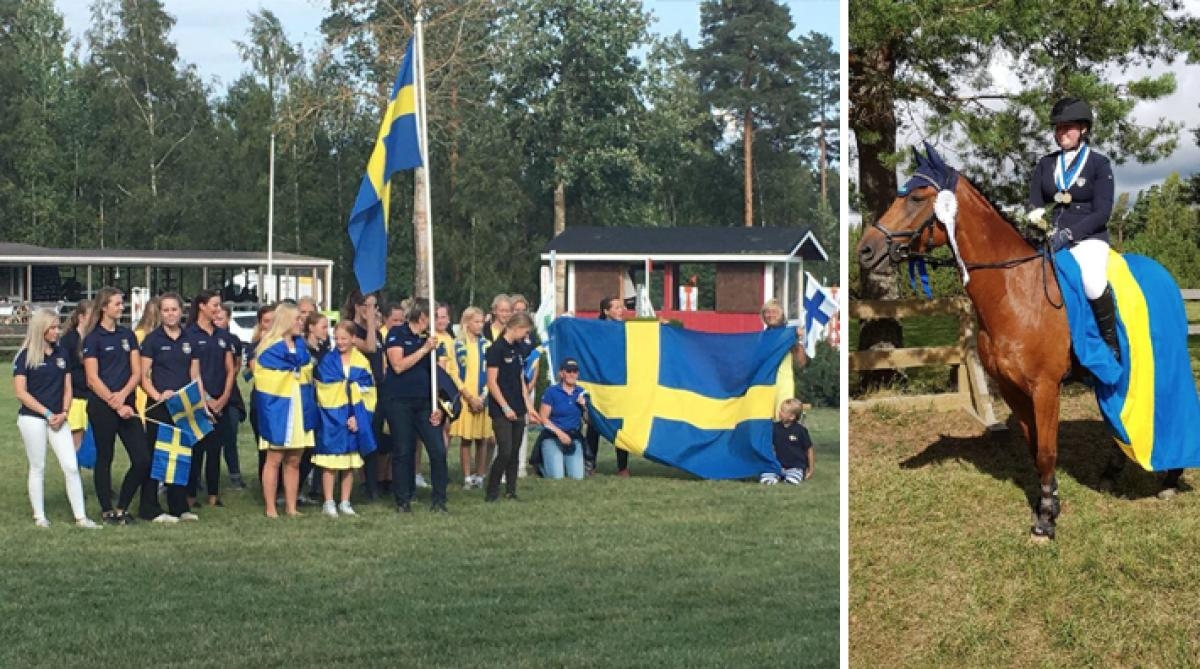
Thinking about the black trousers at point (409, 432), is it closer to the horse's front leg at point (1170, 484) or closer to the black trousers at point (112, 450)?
the black trousers at point (112, 450)

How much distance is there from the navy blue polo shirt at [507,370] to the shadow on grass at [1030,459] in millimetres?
2857

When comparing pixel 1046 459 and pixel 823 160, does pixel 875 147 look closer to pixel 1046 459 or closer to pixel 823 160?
pixel 1046 459

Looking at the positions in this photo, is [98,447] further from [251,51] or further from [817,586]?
[817,586]

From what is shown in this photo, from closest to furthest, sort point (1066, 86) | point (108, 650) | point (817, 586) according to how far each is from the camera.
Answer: point (1066, 86)
point (108, 650)
point (817, 586)

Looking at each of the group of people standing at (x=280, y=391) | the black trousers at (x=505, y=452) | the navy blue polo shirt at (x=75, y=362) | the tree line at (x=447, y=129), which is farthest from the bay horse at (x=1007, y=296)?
the navy blue polo shirt at (x=75, y=362)

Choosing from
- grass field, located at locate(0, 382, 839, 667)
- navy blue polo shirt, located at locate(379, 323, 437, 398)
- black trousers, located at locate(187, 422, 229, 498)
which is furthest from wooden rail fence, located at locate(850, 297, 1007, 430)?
black trousers, located at locate(187, 422, 229, 498)

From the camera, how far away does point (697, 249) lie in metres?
6.23

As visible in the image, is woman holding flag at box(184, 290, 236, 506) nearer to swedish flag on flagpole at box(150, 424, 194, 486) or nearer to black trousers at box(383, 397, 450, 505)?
swedish flag on flagpole at box(150, 424, 194, 486)

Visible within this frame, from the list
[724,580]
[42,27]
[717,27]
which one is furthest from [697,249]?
[42,27]

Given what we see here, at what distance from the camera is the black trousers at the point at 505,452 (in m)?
6.41

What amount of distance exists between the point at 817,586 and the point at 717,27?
253cm

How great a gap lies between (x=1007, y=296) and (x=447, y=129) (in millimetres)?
3702

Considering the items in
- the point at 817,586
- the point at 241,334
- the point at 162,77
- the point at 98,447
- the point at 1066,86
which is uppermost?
the point at 162,77

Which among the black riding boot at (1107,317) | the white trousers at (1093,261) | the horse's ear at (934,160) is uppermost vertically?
the horse's ear at (934,160)
